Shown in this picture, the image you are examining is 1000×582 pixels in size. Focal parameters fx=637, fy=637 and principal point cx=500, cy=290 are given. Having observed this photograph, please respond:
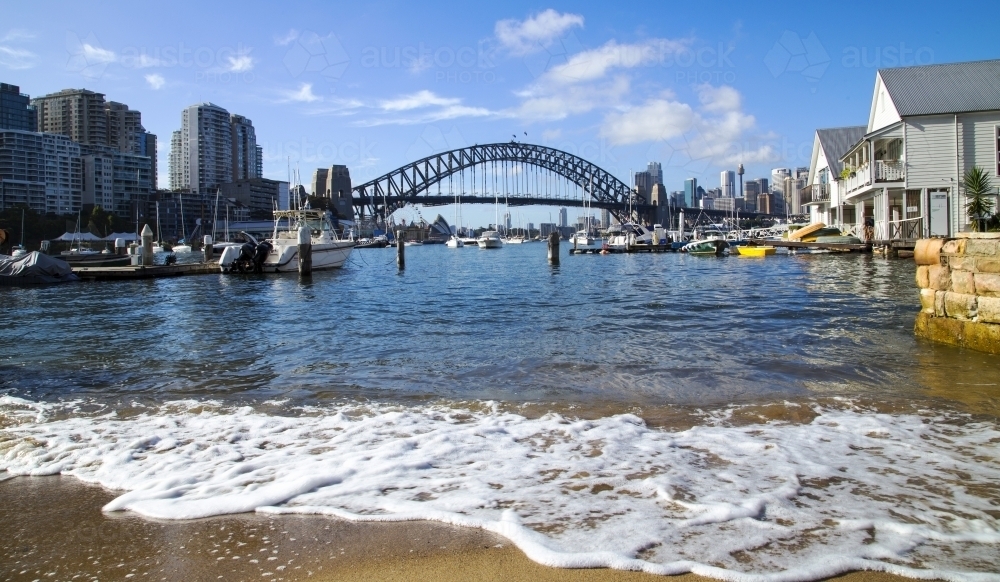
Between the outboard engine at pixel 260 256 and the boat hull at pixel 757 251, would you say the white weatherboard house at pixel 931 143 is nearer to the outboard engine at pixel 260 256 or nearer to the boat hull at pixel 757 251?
the boat hull at pixel 757 251

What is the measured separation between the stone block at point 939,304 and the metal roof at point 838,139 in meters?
42.2

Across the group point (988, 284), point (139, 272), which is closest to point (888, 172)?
point (988, 284)

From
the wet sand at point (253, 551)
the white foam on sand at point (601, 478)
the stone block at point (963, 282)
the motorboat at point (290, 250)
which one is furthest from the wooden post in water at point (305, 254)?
the wet sand at point (253, 551)

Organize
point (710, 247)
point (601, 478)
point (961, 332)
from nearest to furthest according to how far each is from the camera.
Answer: point (601, 478) < point (961, 332) < point (710, 247)

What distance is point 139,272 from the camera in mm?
29938

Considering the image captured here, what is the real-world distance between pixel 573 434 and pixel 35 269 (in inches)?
1153

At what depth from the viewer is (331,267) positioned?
3656 cm

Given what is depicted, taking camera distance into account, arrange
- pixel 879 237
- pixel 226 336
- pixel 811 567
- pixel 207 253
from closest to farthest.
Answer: pixel 811 567 < pixel 226 336 < pixel 879 237 < pixel 207 253

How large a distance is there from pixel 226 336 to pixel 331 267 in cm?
2548

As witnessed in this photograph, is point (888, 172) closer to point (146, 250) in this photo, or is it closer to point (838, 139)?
point (838, 139)

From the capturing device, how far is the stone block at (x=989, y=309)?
7562 mm

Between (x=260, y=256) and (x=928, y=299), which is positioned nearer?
(x=928, y=299)

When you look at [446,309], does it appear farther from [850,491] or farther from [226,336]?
[850,491]

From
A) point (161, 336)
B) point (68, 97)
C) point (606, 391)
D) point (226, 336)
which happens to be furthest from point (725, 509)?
point (68, 97)
